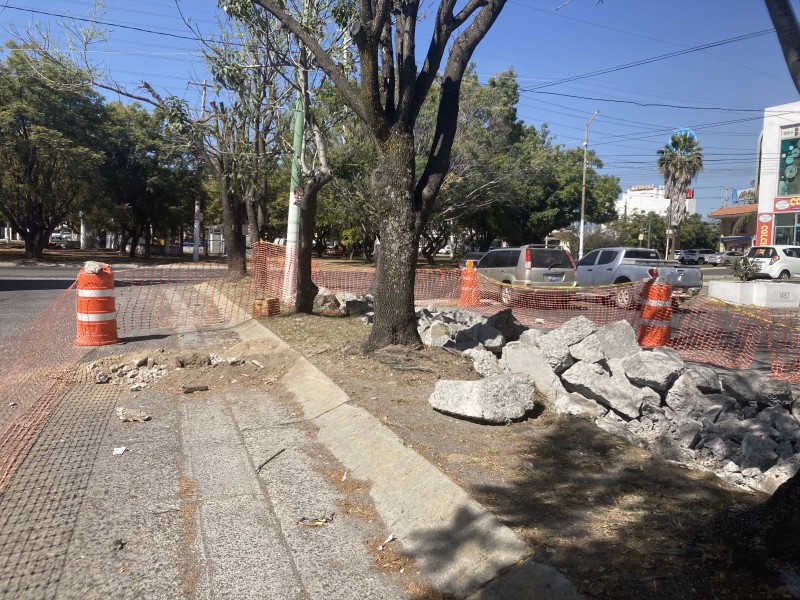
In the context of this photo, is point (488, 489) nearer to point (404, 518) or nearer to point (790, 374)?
point (404, 518)

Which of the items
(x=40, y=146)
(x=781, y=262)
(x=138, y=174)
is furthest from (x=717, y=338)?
(x=138, y=174)

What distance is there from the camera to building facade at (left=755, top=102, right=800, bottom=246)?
124 ft

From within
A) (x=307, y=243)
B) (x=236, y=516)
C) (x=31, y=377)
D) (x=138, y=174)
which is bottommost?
(x=236, y=516)

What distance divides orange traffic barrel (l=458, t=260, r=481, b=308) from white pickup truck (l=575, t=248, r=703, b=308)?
323 cm

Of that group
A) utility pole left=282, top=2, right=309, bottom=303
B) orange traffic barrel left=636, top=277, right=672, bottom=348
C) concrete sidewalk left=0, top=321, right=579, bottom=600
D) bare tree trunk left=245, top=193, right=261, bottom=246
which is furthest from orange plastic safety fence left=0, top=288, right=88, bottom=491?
orange traffic barrel left=636, top=277, right=672, bottom=348

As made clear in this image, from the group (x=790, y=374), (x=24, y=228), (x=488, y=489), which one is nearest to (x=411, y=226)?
(x=488, y=489)

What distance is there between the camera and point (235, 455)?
18.3ft

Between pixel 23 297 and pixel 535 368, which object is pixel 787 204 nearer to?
pixel 535 368

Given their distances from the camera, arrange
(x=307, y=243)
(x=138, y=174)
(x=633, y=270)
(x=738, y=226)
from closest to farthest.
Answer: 1. (x=307, y=243)
2. (x=633, y=270)
3. (x=138, y=174)
4. (x=738, y=226)

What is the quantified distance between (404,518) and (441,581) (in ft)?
2.42

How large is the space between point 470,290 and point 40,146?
2426cm

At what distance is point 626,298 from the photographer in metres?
14.7

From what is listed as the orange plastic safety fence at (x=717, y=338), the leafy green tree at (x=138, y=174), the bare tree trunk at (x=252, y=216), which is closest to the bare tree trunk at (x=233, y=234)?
the bare tree trunk at (x=252, y=216)

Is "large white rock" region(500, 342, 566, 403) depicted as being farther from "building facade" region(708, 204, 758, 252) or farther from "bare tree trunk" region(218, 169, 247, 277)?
"building facade" region(708, 204, 758, 252)
